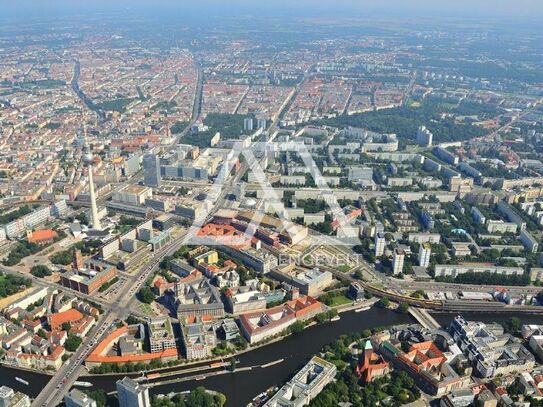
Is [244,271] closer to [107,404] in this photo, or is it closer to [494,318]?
[107,404]

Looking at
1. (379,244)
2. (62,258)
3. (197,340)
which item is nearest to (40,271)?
(62,258)

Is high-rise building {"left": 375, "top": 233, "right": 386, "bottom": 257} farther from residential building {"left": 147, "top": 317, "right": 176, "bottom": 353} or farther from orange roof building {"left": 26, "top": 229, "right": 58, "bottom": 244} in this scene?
orange roof building {"left": 26, "top": 229, "right": 58, "bottom": 244}

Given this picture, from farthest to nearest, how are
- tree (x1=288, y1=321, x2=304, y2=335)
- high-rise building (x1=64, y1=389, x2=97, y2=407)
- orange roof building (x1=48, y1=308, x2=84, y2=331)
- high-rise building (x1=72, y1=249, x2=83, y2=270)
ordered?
high-rise building (x1=72, y1=249, x2=83, y2=270) → tree (x1=288, y1=321, x2=304, y2=335) → orange roof building (x1=48, y1=308, x2=84, y2=331) → high-rise building (x1=64, y1=389, x2=97, y2=407)

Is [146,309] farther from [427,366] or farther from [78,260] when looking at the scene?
[427,366]

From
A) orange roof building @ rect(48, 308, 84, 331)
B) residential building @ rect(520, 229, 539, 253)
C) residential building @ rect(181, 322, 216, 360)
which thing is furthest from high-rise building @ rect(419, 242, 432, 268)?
orange roof building @ rect(48, 308, 84, 331)

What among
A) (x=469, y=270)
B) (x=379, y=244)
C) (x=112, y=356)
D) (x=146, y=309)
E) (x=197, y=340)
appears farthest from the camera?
(x=379, y=244)

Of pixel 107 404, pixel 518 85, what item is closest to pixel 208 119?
pixel 107 404
